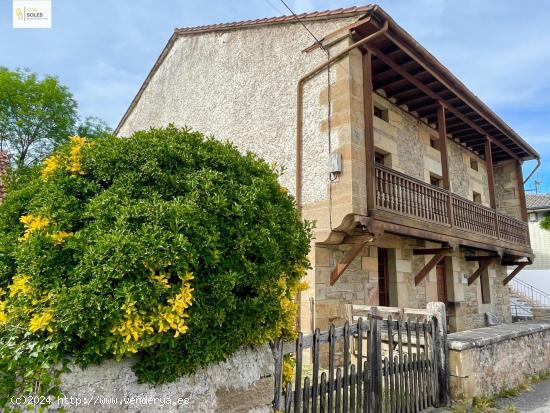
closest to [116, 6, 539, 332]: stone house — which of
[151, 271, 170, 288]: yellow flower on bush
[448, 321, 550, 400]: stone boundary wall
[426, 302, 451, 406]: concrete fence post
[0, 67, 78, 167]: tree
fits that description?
[426, 302, 451, 406]: concrete fence post

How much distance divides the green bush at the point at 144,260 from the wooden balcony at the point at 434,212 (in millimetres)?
4079

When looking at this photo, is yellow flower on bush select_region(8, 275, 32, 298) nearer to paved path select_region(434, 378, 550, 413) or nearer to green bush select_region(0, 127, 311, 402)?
green bush select_region(0, 127, 311, 402)

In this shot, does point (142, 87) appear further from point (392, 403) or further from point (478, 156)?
point (392, 403)

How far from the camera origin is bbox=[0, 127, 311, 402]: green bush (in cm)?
224

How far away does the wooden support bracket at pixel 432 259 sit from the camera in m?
8.38

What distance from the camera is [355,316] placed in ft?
22.4

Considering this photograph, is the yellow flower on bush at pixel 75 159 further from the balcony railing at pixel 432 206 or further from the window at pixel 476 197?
the window at pixel 476 197

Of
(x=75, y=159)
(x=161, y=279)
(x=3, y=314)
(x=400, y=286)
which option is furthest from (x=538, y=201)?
(x=3, y=314)

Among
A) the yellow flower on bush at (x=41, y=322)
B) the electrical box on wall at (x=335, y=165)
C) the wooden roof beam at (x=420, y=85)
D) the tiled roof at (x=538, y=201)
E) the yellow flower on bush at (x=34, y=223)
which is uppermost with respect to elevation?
the tiled roof at (x=538, y=201)

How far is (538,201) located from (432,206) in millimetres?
18724

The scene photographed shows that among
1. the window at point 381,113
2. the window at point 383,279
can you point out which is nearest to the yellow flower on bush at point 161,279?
the window at point 383,279

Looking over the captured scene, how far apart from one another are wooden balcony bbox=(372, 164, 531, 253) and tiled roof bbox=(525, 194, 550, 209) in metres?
12.6

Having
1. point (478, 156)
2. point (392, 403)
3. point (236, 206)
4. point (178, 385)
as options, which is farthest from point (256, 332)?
point (478, 156)

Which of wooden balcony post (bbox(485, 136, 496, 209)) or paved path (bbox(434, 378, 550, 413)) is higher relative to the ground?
wooden balcony post (bbox(485, 136, 496, 209))
